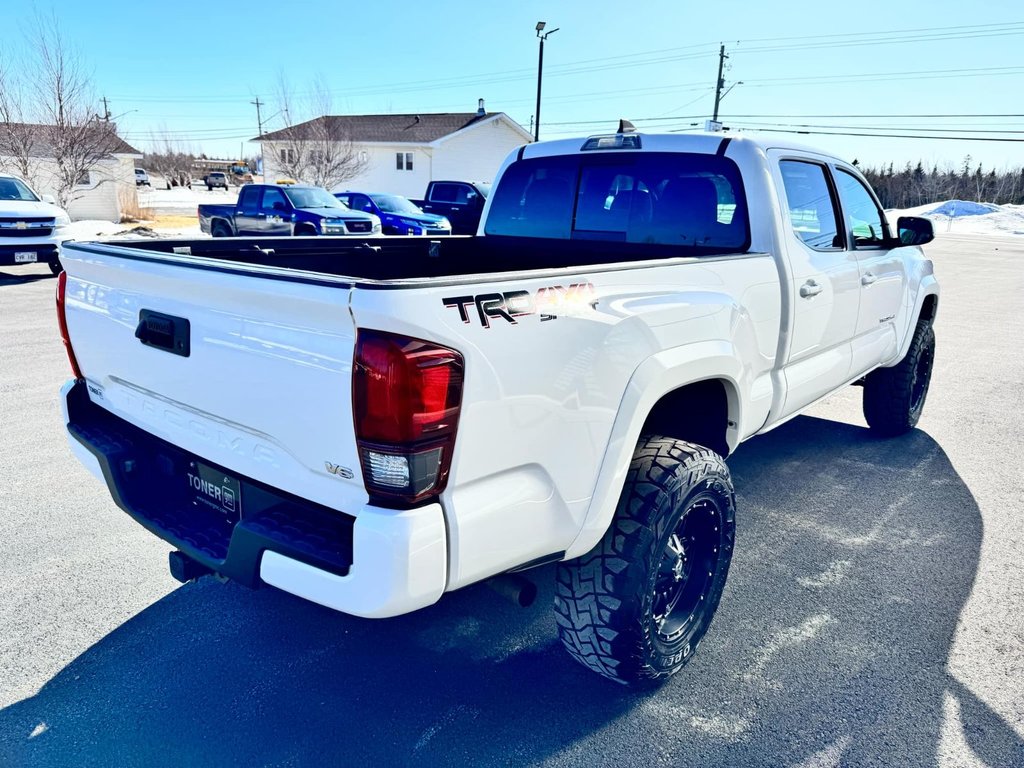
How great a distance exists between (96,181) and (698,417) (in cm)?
3012

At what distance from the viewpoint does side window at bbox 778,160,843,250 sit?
Result: 3607mm

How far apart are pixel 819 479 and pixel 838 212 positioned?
1.69m

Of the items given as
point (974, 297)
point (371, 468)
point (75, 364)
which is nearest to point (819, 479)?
point (371, 468)

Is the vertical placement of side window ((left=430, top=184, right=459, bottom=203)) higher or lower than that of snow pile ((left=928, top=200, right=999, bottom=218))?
lower

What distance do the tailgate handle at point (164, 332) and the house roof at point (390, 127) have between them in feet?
119

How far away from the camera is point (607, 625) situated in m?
2.42

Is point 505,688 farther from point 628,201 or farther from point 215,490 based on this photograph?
point 628,201

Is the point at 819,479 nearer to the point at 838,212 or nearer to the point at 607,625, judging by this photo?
the point at 838,212

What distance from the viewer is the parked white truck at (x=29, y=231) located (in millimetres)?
11695

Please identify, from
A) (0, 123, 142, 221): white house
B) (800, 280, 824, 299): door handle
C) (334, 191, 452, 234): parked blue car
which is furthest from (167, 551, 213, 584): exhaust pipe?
(0, 123, 142, 221): white house

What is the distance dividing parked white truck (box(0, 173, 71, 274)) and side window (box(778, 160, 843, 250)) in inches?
458

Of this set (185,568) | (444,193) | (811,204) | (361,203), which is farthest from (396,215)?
(185,568)

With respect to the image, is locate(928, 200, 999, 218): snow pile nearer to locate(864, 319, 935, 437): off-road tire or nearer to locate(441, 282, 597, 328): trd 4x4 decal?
locate(864, 319, 935, 437): off-road tire

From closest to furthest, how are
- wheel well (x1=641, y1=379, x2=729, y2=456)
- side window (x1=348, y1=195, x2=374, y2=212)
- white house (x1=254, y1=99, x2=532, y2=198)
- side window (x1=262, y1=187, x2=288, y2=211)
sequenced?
wheel well (x1=641, y1=379, x2=729, y2=456), side window (x1=262, y1=187, x2=288, y2=211), side window (x1=348, y1=195, x2=374, y2=212), white house (x1=254, y1=99, x2=532, y2=198)
